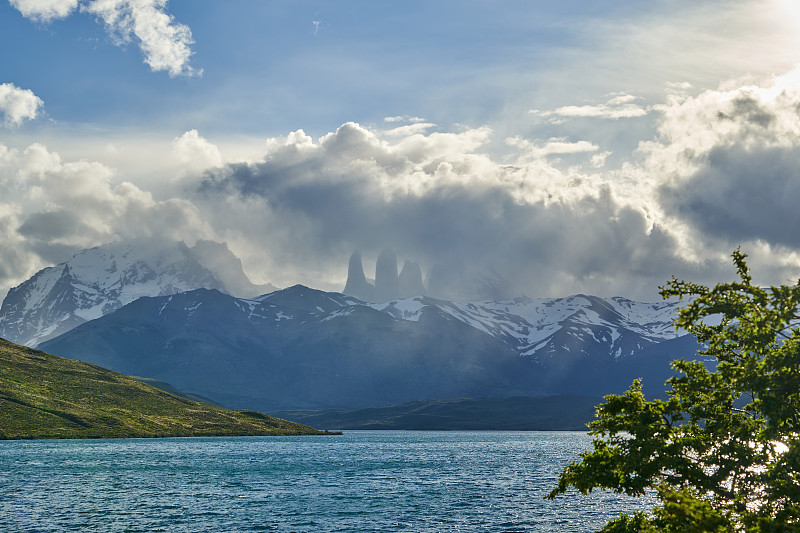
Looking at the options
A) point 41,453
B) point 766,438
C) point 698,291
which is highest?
point 698,291

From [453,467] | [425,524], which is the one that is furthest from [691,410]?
[453,467]

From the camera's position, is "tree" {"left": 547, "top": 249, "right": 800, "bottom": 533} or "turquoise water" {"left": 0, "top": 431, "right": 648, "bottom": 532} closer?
"tree" {"left": 547, "top": 249, "right": 800, "bottom": 533}

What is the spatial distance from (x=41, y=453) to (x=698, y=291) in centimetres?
19379

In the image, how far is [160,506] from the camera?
97.4 metres

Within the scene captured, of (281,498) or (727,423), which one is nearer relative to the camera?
(727,423)

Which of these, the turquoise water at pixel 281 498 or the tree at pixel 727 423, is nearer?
the tree at pixel 727 423

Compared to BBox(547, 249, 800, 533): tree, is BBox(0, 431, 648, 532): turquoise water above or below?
below

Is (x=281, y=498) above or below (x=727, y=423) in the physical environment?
below

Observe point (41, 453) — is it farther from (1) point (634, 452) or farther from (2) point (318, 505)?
(1) point (634, 452)

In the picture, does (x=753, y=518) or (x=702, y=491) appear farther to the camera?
(x=702, y=491)

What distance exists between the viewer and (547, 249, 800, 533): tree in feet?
116

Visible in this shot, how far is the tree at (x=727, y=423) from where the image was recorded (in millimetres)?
35375

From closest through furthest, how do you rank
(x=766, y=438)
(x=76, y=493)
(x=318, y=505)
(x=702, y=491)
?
1. (x=766, y=438)
2. (x=702, y=491)
3. (x=318, y=505)
4. (x=76, y=493)

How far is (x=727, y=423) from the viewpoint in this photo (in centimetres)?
4150
